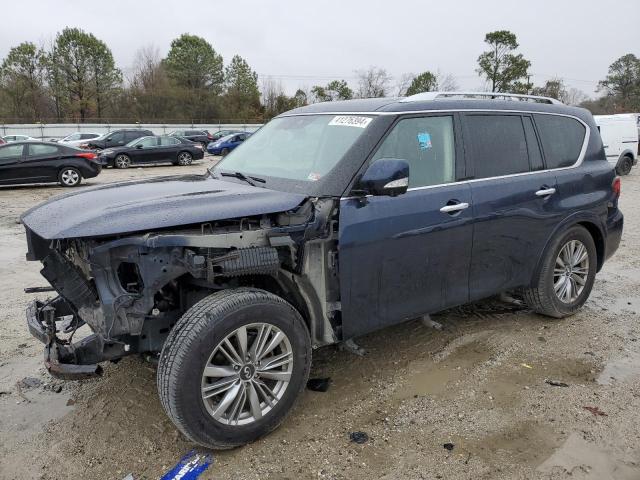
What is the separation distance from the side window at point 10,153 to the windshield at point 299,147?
513 inches

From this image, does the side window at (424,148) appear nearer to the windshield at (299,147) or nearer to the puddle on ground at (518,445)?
the windshield at (299,147)

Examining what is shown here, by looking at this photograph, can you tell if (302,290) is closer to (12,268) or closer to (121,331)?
(121,331)

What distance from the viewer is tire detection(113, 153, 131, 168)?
2225 cm

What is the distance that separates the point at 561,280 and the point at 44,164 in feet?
48.3

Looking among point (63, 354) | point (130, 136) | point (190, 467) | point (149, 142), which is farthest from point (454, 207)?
point (130, 136)

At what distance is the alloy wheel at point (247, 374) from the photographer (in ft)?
9.45

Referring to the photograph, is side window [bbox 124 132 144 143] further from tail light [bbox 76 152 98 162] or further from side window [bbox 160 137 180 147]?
tail light [bbox 76 152 98 162]

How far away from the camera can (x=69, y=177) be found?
15695mm

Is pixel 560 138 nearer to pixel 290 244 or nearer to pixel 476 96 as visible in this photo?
pixel 476 96

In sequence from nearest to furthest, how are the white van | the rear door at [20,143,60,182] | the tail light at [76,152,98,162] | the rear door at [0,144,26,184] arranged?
the rear door at [0,144,26,184] < the rear door at [20,143,60,182] < the tail light at [76,152,98,162] < the white van

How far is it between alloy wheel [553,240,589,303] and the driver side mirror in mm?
2196

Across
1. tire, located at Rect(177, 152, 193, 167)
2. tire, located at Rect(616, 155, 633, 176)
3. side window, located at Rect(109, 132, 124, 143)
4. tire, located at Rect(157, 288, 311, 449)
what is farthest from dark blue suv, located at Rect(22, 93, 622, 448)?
side window, located at Rect(109, 132, 124, 143)

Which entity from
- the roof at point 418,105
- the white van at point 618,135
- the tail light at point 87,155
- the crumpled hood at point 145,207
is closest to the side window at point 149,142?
the tail light at point 87,155

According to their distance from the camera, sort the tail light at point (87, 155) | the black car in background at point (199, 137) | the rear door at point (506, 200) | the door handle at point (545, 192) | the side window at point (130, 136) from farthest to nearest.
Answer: the black car in background at point (199, 137), the side window at point (130, 136), the tail light at point (87, 155), the door handle at point (545, 192), the rear door at point (506, 200)
